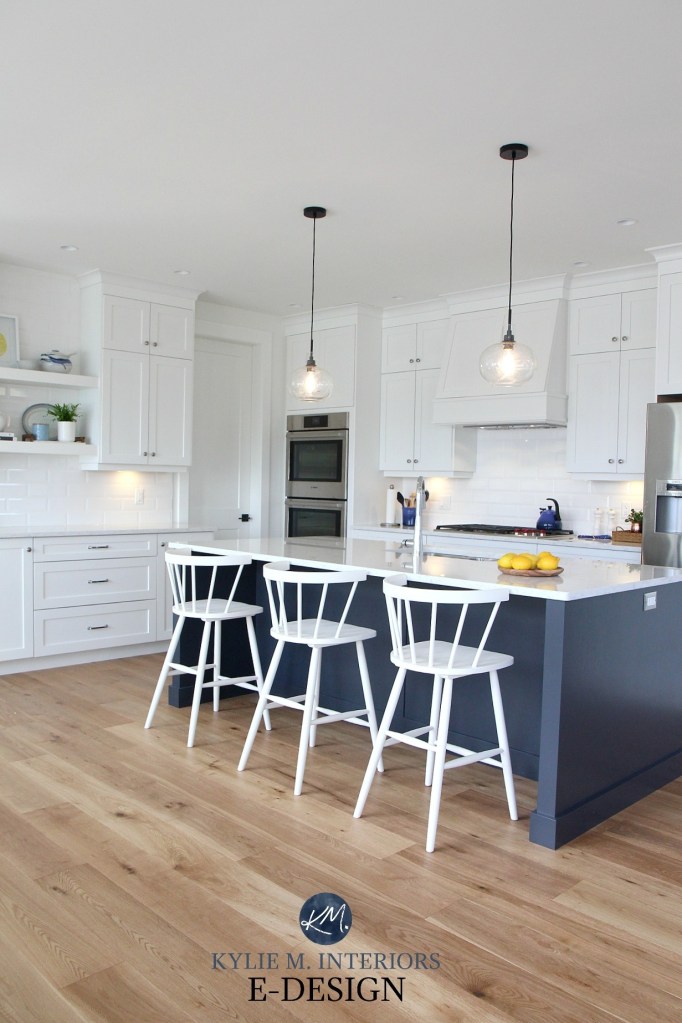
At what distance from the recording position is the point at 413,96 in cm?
295

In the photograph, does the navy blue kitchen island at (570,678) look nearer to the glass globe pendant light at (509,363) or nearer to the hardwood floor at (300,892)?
the hardwood floor at (300,892)

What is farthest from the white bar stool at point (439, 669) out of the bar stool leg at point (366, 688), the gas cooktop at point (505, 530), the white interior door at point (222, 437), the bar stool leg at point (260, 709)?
the white interior door at point (222, 437)

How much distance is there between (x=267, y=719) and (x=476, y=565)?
4.26 feet

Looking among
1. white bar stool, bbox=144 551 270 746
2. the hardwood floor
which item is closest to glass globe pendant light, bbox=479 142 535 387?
white bar stool, bbox=144 551 270 746

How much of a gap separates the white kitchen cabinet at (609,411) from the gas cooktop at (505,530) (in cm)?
45

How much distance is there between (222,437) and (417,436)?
1646 mm

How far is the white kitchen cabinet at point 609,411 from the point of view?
508 cm

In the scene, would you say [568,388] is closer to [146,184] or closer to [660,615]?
[660,615]

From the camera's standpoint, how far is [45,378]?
209 inches

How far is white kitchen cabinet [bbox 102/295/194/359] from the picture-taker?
561cm

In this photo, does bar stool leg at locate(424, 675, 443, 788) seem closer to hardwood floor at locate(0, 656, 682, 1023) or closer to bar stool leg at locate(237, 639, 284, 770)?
hardwood floor at locate(0, 656, 682, 1023)

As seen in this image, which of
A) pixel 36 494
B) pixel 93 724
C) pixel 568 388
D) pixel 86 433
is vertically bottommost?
pixel 93 724

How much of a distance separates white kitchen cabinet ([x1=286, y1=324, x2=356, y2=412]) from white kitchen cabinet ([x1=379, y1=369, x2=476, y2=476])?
1.06ft

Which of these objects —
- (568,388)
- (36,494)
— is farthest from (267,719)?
(568,388)
